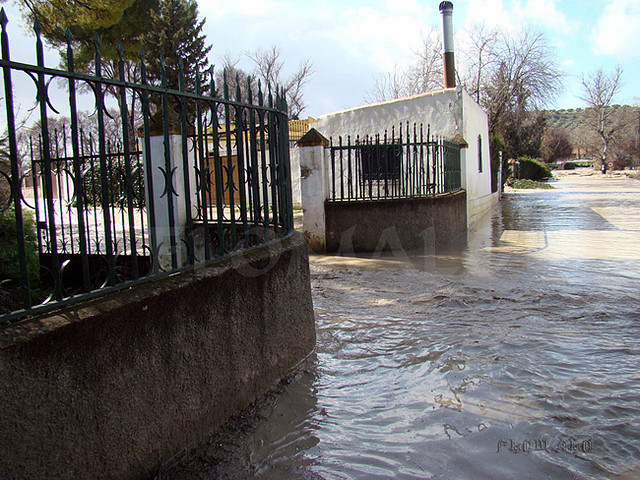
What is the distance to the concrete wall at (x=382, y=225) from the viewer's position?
31.7 feet

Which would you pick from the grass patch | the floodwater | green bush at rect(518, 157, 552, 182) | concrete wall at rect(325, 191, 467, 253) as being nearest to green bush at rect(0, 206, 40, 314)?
the floodwater

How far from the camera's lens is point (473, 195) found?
49.7 ft

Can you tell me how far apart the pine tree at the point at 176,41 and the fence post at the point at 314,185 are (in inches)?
793

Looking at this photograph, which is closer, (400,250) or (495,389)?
(495,389)

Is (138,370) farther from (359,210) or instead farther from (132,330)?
(359,210)

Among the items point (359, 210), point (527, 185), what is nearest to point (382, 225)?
point (359, 210)

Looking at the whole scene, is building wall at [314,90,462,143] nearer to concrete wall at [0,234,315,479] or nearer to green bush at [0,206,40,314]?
green bush at [0,206,40,314]

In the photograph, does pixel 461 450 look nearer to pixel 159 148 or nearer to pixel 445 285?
pixel 445 285

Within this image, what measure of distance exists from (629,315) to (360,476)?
12.7 ft

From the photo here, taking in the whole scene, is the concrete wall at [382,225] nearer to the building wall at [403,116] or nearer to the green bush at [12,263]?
the building wall at [403,116]

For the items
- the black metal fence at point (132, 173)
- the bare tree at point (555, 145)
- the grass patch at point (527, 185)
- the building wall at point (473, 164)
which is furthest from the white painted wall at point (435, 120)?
the bare tree at point (555, 145)

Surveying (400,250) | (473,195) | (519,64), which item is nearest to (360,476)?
A: (400,250)

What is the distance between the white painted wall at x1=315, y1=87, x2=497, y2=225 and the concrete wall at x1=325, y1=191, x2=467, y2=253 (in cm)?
399

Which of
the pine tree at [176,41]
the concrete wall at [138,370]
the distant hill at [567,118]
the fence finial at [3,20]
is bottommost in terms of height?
the concrete wall at [138,370]
